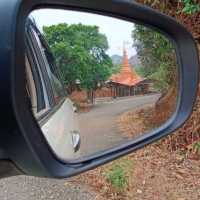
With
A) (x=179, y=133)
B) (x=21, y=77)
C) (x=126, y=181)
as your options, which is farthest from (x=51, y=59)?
(x=179, y=133)

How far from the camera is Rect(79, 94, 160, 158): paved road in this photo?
4.35 feet

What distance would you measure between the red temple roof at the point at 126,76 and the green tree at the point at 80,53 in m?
0.05

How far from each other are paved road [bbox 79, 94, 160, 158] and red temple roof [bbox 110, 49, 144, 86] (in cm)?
5

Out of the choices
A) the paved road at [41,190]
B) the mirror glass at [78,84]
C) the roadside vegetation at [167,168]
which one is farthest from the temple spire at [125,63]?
the paved road at [41,190]

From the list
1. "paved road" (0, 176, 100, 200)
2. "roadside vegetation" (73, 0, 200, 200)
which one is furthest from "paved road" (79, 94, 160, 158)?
"paved road" (0, 176, 100, 200)

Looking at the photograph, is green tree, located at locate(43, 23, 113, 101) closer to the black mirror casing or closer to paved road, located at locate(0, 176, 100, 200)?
the black mirror casing

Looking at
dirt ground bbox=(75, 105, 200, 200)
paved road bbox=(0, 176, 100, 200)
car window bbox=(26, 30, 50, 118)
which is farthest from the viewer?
paved road bbox=(0, 176, 100, 200)

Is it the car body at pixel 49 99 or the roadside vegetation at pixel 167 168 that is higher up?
the car body at pixel 49 99

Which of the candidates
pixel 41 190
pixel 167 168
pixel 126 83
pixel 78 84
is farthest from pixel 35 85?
pixel 167 168

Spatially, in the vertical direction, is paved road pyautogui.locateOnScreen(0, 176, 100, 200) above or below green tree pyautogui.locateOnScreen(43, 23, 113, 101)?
below

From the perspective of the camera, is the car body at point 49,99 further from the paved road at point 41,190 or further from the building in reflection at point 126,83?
the paved road at point 41,190

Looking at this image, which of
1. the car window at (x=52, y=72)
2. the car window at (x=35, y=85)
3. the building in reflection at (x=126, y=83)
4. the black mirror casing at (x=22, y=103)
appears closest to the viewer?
the black mirror casing at (x=22, y=103)

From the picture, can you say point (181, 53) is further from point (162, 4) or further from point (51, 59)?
point (162, 4)

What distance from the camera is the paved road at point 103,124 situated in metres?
1.33
